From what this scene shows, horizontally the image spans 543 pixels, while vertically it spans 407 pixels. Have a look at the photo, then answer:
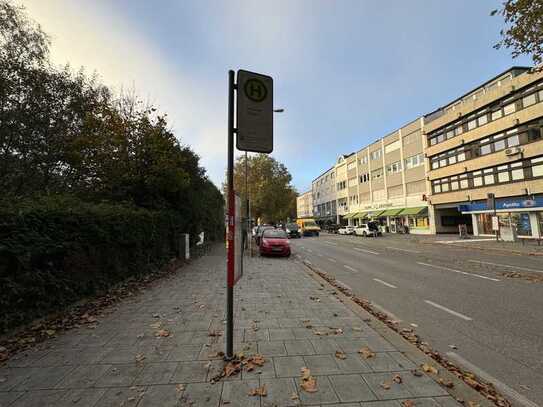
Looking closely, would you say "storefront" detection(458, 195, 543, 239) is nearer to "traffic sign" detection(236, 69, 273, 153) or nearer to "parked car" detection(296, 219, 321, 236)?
"parked car" detection(296, 219, 321, 236)

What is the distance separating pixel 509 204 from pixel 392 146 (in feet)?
65.8

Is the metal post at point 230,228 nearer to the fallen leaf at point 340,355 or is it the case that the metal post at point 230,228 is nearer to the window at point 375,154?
the fallen leaf at point 340,355

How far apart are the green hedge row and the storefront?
1043 inches

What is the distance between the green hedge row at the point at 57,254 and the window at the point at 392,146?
41.9m

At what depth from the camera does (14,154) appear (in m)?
10.6

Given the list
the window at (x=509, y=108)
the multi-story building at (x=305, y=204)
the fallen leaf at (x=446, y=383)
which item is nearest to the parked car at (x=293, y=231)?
the window at (x=509, y=108)

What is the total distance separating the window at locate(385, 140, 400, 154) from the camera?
42125 millimetres

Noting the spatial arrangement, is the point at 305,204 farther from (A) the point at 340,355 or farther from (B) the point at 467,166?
(A) the point at 340,355

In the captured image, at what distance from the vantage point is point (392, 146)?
43250 mm

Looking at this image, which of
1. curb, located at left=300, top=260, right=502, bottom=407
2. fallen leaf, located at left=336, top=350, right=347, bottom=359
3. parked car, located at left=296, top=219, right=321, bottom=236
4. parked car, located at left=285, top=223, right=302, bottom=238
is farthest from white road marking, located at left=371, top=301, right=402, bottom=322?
parked car, located at left=296, top=219, right=321, bottom=236

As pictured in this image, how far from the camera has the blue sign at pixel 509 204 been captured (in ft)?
75.6

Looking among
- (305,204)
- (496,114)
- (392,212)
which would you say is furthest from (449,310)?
(305,204)

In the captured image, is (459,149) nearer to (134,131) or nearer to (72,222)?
(134,131)

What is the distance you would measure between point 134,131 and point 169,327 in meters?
10.2
